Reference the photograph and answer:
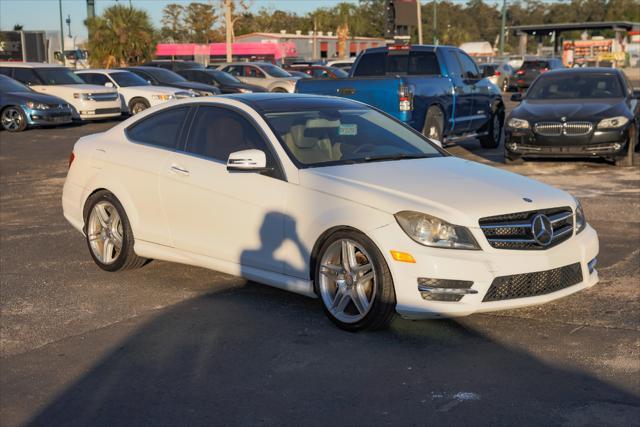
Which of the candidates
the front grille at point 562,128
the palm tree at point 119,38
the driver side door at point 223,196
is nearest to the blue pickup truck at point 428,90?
the front grille at point 562,128

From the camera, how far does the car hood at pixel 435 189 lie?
570cm

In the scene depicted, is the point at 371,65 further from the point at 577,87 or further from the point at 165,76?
the point at 165,76

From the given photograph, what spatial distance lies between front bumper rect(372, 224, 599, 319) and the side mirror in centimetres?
113

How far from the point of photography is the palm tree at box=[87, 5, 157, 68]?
41.5 m

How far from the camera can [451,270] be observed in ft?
18.1

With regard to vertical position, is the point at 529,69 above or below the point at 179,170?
below

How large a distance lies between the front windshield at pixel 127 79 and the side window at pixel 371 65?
1143 centimetres

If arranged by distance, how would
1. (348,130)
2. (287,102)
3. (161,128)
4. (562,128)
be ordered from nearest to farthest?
(348,130) < (287,102) < (161,128) < (562,128)

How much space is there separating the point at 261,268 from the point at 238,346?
2.94ft

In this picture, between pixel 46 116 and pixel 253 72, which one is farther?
pixel 253 72

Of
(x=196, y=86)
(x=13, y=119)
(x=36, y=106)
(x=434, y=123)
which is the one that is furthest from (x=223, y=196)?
(x=196, y=86)

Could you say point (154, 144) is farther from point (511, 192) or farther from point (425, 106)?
point (425, 106)

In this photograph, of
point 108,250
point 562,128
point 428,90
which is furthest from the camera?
point 428,90

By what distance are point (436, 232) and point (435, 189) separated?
1.40ft
